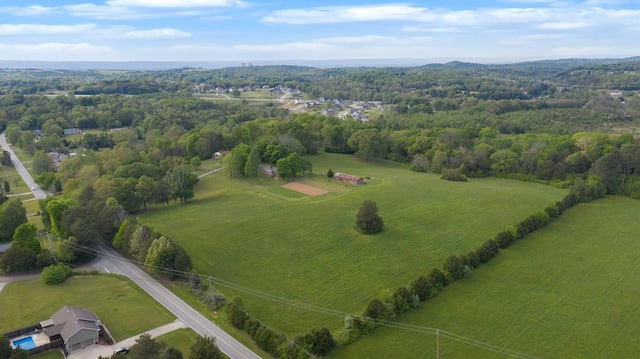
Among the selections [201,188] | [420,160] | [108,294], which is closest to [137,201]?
[201,188]

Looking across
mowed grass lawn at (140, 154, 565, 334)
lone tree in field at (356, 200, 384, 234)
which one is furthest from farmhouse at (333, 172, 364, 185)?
lone tree in field at (356, 200, 384, 234)

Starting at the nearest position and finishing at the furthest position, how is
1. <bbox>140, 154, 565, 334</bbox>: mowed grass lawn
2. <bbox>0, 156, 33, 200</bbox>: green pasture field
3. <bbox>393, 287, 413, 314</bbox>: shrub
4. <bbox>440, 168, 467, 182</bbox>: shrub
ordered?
<bbox>393, 287, 413, 314</bbox>: shrub, <bbox>140, 154, 565, 334</bbox>: mowed grass lawn, <bbox>0, 156, 33, 200</bbox>: green pasture field, <bbox>440, 168, 467, 182</bbox>: shrub

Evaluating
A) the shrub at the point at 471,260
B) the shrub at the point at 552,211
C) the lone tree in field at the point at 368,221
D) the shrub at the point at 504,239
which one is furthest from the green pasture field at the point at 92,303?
the shrub at the point at 552,211

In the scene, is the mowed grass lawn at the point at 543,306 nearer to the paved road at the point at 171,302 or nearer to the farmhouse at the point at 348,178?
the paved road at the point at 171,302

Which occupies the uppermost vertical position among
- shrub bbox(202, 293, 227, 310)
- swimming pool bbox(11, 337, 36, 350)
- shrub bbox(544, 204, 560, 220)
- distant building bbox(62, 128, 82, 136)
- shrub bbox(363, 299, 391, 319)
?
distant building bbox(62, 128, 82, 136)

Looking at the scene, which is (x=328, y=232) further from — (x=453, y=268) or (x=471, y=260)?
(x=471, y=260)

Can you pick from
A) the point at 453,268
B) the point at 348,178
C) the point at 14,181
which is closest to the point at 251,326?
the point at 453,268

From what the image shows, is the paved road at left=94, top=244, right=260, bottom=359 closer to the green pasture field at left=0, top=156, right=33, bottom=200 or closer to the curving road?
the curving road

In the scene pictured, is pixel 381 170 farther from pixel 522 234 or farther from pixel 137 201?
pixel 137 201
